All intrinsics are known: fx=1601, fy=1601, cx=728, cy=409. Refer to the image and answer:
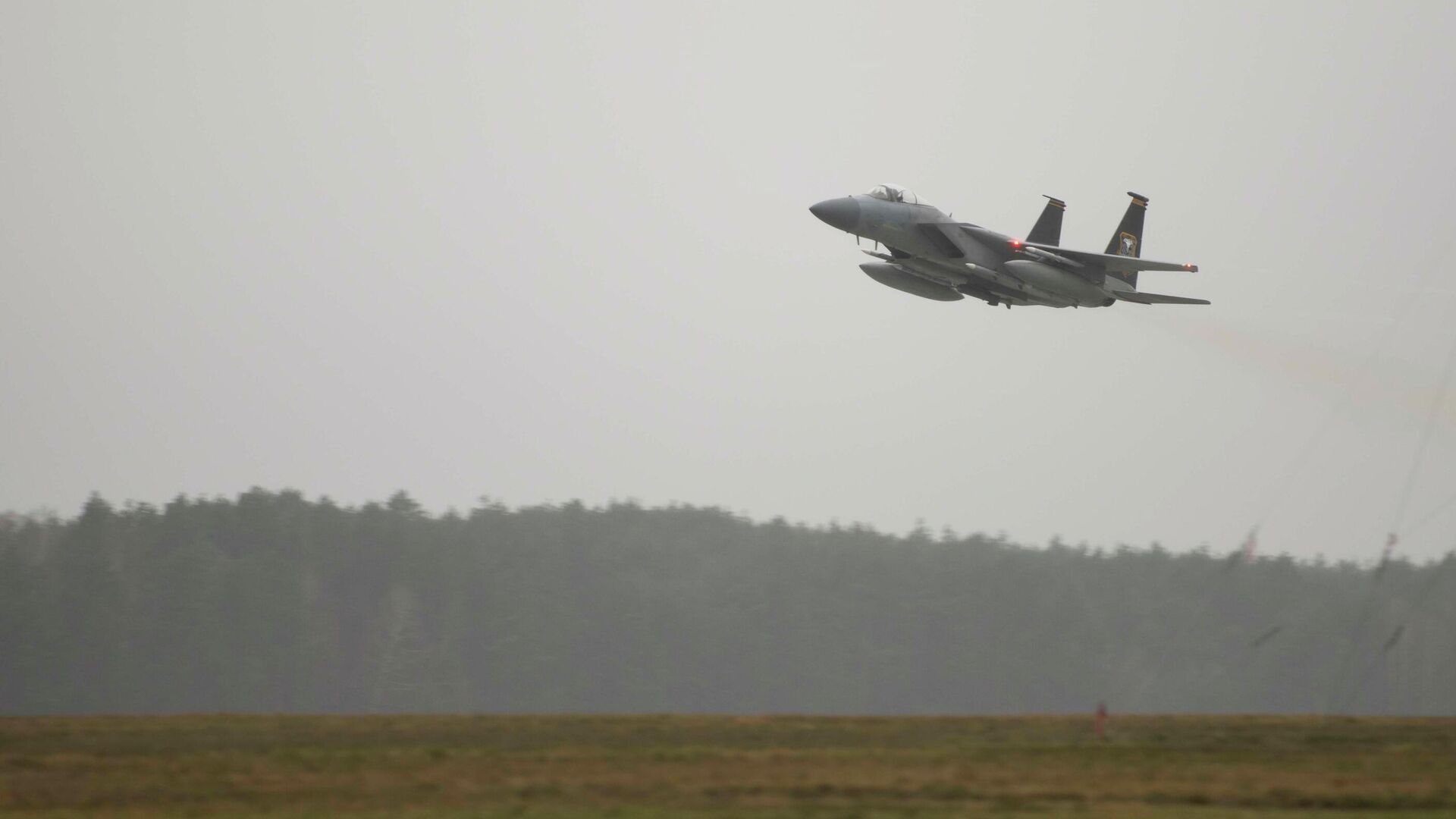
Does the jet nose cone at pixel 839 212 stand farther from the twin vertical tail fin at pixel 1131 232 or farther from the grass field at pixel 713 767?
the grass field at pixel 713 767

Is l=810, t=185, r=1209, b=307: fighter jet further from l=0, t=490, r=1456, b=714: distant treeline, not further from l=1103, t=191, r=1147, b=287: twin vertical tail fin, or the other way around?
l=0, t=490, r=1456, b=714: distant treeline

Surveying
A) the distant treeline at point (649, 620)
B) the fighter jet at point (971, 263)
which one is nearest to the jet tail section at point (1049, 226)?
the fighter jet at point (971, 263)

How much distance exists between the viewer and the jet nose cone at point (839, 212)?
111ft

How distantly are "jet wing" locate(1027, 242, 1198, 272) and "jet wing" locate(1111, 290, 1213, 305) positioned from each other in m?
0.62

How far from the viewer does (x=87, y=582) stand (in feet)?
224

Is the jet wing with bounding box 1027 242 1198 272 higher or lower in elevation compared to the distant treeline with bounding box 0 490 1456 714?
higher

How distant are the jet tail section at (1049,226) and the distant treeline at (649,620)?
37701 millimetres


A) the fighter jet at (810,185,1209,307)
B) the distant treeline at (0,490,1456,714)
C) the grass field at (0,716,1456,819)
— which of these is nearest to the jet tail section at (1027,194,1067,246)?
the fighter jet at (810,185,1209,307)

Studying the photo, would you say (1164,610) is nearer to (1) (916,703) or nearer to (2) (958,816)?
(1) (916,703)

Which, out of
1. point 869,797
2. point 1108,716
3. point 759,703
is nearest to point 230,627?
point 759,703

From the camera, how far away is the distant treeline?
218 ft

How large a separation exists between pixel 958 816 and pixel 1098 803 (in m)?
1.80

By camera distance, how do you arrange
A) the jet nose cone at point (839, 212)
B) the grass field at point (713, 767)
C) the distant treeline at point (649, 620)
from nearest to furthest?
the grass field at point (713, 767), the jet nose cone at point (839, 212), the distant treeline at point (649, 620)

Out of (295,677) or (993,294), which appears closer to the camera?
(993,294)
